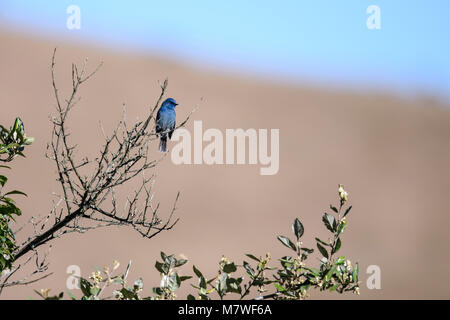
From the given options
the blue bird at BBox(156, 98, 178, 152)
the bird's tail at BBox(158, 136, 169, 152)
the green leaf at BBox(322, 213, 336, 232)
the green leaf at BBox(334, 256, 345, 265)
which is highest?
the blue bird at BBox(156, 98, 178, 152)

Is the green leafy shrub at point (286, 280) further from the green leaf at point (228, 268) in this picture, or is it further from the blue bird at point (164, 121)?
the blue bird at point (164, 121)

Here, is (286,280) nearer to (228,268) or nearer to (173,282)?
(228,268)

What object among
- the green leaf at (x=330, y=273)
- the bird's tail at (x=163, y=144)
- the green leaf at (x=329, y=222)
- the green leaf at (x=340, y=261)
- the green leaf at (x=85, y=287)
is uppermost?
the bird's tail at (x=163, y=144)

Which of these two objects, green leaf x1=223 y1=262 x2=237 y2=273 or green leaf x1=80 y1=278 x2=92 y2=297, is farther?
green leaf x1=223 y1=262 x2=237 y2=273

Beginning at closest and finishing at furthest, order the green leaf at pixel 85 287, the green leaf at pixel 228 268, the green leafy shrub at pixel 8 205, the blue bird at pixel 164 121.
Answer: the green leaf at pixel 85 287 → the green leaf at pixel 228 268 → the green leafy shrub at pixel 8 205 → the blue bird at pixel 164 121

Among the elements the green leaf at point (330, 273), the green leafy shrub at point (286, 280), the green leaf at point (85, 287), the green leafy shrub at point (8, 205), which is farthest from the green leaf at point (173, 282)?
the green leafy shrub at point (8, 205)

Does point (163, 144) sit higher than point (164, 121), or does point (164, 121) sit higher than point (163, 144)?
point (164, 121)

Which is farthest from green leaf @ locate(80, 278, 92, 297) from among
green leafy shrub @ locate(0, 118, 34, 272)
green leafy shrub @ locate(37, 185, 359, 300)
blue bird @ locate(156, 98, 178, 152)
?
blue bird @ locate(156, 98, 178, 152)

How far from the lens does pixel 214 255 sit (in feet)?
91.4

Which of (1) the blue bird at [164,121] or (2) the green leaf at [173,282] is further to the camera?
(1) the blue bird at [164,121]

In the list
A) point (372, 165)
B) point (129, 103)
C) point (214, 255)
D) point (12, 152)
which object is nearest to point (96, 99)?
point (129, 103)

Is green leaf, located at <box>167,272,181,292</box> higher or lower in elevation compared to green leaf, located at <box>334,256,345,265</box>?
lower

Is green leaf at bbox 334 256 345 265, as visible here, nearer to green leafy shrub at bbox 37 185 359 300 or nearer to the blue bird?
green leafy shrub at bbox 37 185 359 300

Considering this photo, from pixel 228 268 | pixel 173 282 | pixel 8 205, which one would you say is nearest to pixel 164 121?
pixel 8 205
